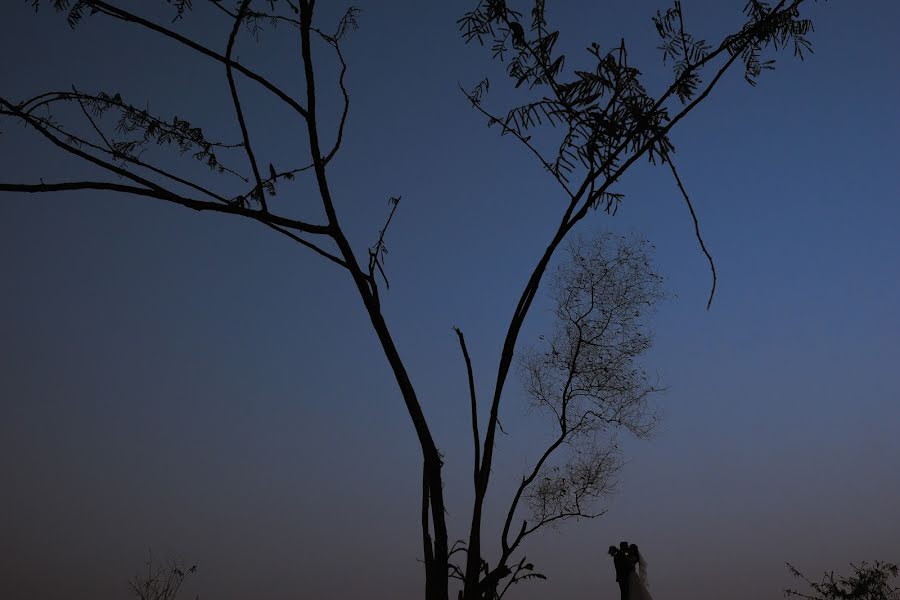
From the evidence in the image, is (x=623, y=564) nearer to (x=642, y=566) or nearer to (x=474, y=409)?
(x=642, y=566)

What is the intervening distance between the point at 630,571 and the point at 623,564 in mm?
90

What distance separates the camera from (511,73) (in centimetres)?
215

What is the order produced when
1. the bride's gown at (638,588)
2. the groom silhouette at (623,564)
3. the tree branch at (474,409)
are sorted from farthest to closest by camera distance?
the groom silhouette at (623,564), the bride's gown at (638,588), the tree branch at (474,409)

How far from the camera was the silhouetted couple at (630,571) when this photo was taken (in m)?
7.27

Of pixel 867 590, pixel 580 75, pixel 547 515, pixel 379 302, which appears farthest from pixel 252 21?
pixel 867 590

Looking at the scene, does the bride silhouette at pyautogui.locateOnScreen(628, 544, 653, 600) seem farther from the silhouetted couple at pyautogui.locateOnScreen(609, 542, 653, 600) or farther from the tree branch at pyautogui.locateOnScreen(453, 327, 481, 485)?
the tree branch at pyautogui.locateOnScreen(453, 327, 481, 485)

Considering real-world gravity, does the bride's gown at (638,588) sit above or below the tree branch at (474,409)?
above

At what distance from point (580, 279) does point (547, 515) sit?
1.87 metres

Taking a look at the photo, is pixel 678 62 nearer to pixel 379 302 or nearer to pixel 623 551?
pixel 379 302

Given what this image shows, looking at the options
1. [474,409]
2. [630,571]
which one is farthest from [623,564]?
[474,409]

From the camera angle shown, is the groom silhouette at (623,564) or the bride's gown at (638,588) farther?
the groom silhouette at (623,564)

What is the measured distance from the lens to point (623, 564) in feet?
24.6

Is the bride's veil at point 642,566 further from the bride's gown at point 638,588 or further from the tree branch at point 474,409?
the tree branch at point 474,409

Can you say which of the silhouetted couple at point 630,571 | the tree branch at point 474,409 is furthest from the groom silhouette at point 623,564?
the tree branch at point 474,409
